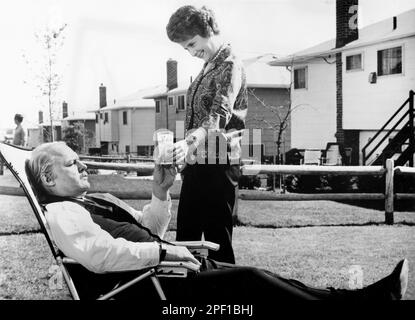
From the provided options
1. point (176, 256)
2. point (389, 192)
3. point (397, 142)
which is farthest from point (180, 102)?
point (389, 192)

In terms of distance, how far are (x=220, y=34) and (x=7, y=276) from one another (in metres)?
1.78

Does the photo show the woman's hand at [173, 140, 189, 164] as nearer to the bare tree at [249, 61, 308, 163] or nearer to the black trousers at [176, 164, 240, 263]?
the black trousers at [176, 164, 240, 263]

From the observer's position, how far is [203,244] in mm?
2436

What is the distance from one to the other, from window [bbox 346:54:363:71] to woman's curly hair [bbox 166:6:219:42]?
8.50 ft

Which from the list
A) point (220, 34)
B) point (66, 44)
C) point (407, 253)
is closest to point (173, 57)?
point (220, 34)

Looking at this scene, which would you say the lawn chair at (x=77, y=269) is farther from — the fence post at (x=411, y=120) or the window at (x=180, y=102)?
the fence post at (x=411, y=120)

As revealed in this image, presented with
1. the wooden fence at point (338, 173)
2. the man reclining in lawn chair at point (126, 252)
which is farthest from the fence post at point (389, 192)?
the man reclining in lawn chair at point (126, 252)

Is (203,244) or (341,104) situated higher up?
(341,104)

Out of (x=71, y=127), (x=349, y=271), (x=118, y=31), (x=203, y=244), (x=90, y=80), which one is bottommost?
(x=349, y=271)

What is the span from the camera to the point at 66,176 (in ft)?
7.46

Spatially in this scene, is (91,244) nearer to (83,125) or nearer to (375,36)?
(83,125)

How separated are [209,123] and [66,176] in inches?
25.7
